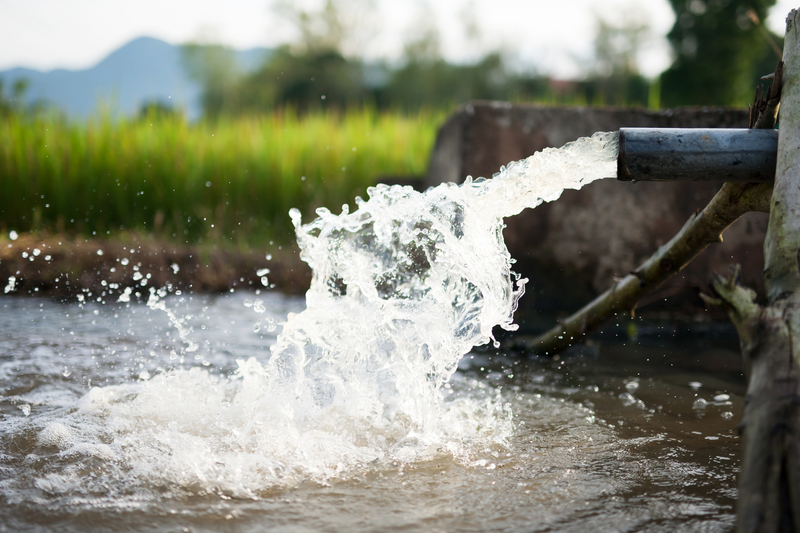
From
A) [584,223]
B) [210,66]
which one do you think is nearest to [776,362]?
[584,223]

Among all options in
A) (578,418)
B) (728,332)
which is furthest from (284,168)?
(578,418)

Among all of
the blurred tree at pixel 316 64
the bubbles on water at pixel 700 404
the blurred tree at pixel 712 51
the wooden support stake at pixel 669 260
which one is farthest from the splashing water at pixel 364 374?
the blurred tree at pixel 316 64

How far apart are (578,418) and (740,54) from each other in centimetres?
1128

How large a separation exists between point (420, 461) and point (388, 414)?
1.39 feet

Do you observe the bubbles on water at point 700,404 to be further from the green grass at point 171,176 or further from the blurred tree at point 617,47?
the blurred tree at point 617,47

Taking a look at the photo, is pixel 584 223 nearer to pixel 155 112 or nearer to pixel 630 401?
pixel 630 401

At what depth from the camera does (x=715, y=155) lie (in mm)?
1919

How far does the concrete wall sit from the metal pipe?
6.85 feet

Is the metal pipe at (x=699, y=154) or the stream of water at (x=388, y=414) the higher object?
the metal pipe at (x=699, y=154)

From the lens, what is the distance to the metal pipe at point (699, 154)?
189 cm

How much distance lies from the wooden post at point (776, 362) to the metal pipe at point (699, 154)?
9cm

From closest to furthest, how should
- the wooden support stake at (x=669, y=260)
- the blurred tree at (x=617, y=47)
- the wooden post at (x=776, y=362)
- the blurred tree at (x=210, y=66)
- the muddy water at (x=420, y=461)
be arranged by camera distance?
the wooden post at (x=776, y=362) < the muddy water at (x=420, y=461) < the wooden support stake at (x=669, y=260) < the blurred tree at (x=617, y=47) < the blurred tree at (x=210, y=66)

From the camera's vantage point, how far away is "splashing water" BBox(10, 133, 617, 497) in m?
1.84

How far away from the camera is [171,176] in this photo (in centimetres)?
643
